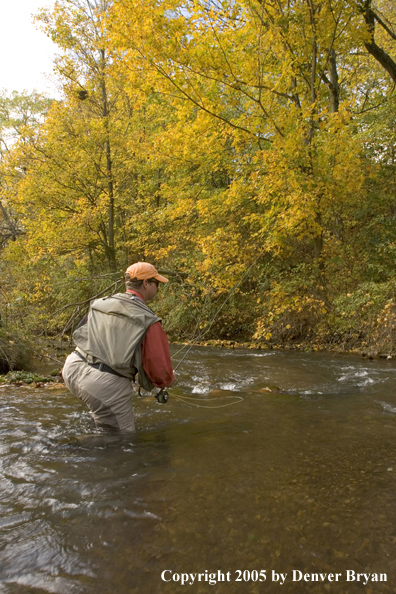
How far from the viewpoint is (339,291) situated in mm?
10008

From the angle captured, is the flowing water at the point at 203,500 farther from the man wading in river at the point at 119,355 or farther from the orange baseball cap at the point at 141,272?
the orange baseball cap at the point at 141,272

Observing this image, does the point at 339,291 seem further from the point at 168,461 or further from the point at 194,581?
the point at 194,581

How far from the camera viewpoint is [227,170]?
11.8 m

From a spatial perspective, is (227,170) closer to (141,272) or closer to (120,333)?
(141,272)

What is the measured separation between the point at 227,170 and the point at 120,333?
9450 mm

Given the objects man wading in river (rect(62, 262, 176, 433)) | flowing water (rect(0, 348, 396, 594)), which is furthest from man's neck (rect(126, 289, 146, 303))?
flowing water (rect(0, 348, 396, 594))

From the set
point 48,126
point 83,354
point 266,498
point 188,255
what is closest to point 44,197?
point 48,126

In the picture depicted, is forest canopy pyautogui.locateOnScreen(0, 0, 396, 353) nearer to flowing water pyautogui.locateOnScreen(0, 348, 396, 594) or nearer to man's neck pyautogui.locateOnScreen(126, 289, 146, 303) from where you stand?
flowing water pyautogui.locateOnScreen(0, 348, 396, 594)

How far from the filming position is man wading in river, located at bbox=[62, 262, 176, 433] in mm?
3336

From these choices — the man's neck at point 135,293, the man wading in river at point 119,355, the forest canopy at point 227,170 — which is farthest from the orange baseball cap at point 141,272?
the forest canopy at point 227,170

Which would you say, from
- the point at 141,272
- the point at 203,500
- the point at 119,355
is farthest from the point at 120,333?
the point at 203,500

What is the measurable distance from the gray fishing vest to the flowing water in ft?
Answer: 2.37

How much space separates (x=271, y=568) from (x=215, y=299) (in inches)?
396

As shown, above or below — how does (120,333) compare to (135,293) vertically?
below
